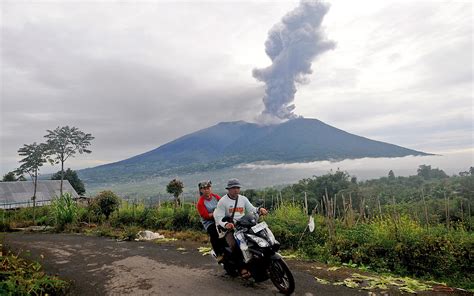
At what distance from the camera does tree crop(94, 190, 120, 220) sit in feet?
42.0

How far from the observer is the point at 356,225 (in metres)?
8.27

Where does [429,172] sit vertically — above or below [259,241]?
above

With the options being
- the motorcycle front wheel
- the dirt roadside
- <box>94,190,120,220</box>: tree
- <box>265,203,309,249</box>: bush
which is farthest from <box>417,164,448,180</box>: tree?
the motorcycle front wheel

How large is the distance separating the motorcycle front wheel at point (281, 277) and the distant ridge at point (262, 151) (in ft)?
361

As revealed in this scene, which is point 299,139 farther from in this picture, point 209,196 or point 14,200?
point 209,196

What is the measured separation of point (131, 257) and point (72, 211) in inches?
260

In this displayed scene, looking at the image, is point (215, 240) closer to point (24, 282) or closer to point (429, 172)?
point (24, 282)

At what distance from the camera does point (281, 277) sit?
4434 millimetres

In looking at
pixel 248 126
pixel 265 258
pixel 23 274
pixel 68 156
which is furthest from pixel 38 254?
pixel 248 126

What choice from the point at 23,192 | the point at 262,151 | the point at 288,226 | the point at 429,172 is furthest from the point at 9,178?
the point at 262,151

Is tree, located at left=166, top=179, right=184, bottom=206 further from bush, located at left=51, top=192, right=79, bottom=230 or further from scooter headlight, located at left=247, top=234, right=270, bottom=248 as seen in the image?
scooter headlight, located at left=247, top=234, right=270, bottom=248

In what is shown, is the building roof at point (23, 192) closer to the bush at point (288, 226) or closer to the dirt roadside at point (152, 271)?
the dirt roadside at point (152, 271)

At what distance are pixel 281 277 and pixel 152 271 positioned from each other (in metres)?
2.42

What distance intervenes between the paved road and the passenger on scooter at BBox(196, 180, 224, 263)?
18.3 inches
